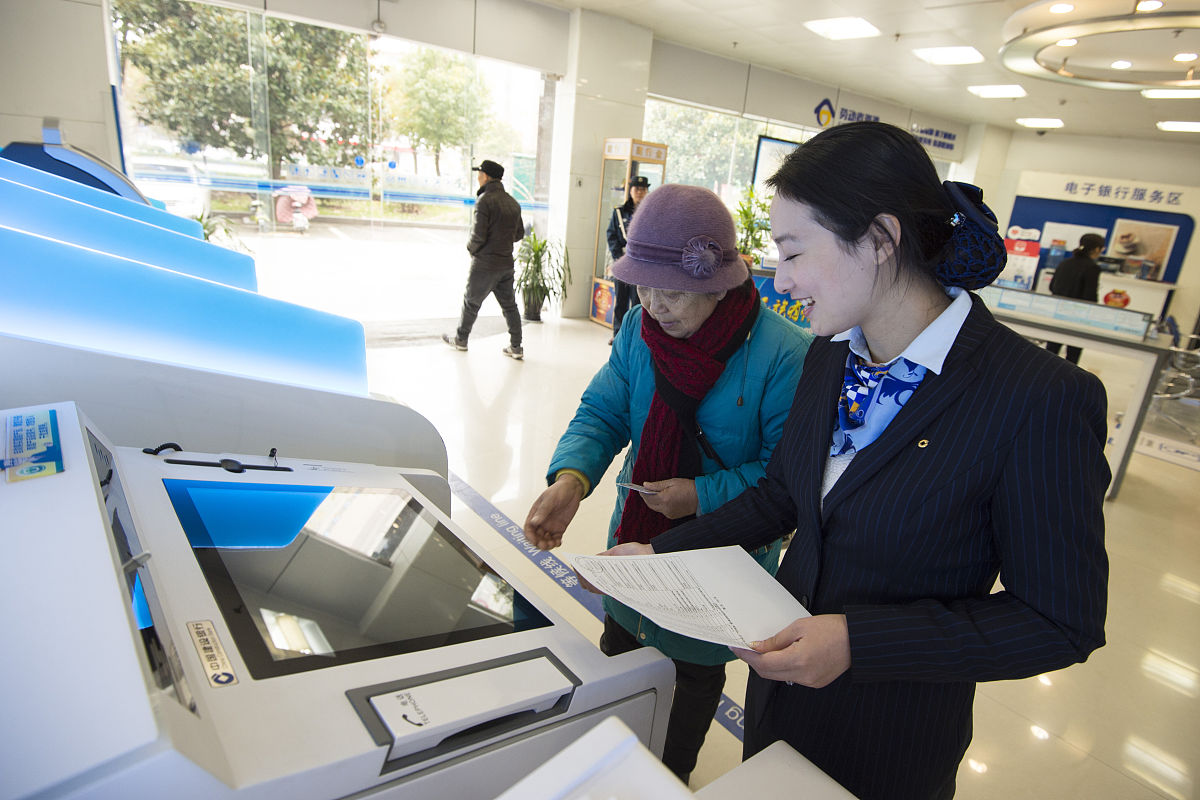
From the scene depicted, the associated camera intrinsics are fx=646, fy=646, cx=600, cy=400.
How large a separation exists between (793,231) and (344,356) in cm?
122

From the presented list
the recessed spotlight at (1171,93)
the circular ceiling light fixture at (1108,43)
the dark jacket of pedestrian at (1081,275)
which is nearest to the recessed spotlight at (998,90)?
the recessed spotlight at (1171,93)

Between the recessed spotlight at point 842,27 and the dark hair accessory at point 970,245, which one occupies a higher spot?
the recessed spotlight at point 842,27

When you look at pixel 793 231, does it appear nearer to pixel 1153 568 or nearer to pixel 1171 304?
pixel 1153 568

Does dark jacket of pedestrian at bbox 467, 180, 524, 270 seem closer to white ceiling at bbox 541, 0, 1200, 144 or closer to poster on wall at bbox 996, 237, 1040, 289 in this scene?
white ceiling at bbox 541, 0, 1200, 144

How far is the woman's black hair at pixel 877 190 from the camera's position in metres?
0.82

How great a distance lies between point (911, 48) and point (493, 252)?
16.7 ft

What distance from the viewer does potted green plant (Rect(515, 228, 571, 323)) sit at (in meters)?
6.88

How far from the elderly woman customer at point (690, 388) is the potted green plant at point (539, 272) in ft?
18.5

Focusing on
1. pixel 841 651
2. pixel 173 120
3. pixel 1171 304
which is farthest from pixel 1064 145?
pixel 841 651

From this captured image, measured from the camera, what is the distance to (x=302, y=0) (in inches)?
213

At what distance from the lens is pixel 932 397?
838 millimetres

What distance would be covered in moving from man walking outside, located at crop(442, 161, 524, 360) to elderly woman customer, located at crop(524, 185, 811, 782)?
4237mm

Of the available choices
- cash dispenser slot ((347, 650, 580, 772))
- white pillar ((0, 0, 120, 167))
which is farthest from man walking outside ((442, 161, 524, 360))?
cash dispenser slot ((347, 650, 580, 772))

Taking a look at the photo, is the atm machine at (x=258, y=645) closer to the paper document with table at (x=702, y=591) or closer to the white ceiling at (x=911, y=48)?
the paper document with table at (x=702, y=591)
